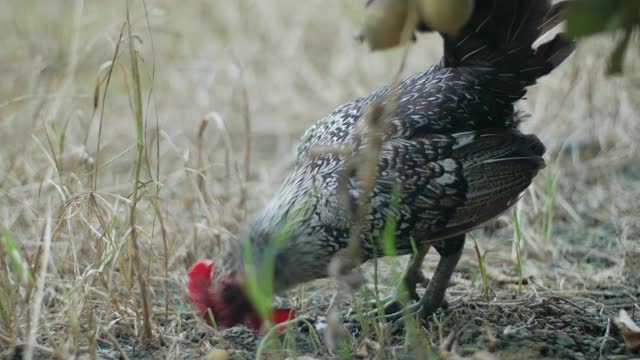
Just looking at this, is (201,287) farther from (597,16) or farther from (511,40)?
(597,16)

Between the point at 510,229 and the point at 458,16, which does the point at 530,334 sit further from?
the point at 510,229

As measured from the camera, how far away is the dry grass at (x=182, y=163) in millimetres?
3398

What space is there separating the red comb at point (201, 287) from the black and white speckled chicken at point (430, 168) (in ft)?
0.03

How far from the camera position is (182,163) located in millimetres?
5914

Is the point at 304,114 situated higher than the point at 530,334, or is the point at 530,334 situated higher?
the point at 304,114

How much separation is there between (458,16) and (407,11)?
0.54ft

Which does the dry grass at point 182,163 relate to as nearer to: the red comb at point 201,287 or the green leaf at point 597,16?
the red comb at point 201,287

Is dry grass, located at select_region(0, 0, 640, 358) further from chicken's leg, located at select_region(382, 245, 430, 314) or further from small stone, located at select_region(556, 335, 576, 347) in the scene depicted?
small stone, located at select_region(556, 335, 576, 347)

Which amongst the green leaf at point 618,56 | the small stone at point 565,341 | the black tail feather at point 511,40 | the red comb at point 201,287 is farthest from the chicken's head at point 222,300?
the green leaf at point 618,56

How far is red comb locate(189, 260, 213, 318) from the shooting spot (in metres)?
3.35

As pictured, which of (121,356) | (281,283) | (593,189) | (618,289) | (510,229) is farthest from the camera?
(593,189)

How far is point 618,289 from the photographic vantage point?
4.06m

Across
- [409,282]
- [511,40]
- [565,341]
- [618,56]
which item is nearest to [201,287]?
[409,282]

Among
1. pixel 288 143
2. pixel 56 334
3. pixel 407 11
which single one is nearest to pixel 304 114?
pixel 288 143
